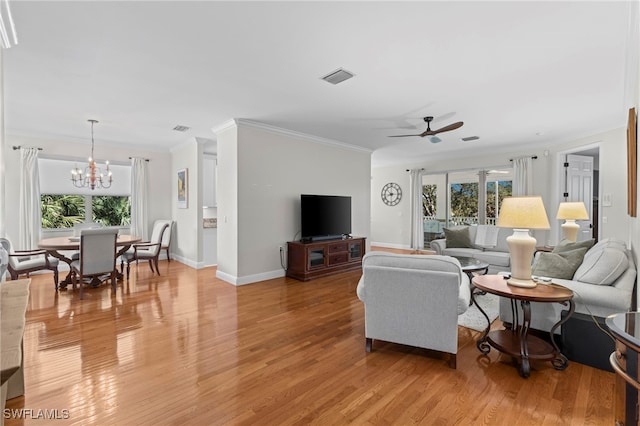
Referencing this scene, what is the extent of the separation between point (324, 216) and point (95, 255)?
11.7ft

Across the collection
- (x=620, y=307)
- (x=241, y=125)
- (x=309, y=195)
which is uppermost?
(x=241, y=125)

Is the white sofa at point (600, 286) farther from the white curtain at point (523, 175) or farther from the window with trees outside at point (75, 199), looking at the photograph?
the window with trees outside at point (75, 199)

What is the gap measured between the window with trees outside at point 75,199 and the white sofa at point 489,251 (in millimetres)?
6647

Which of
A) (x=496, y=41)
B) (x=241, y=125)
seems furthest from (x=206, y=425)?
(x=241, y=125)

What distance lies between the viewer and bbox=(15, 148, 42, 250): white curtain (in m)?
5.25

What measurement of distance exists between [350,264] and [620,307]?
3941 millimetres

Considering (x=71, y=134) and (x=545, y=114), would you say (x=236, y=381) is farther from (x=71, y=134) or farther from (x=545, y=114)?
(x=71, y=134)

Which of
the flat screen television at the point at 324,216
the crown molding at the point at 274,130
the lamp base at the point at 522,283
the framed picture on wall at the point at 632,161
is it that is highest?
the crown molding at the point at 274,130

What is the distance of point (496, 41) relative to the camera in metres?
2.43

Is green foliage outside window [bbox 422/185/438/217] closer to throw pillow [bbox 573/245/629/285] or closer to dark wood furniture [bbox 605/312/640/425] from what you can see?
throw pillow [bbox 573/245/629/285]

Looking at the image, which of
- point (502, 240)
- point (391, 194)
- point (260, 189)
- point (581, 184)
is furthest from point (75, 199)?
point (581, 184)

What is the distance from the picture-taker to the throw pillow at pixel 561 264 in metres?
2.85

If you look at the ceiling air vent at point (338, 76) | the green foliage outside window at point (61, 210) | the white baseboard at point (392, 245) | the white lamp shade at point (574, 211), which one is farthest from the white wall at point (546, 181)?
the green foliage outside window at point (61, 210)

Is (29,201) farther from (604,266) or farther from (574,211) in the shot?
(574,211)
